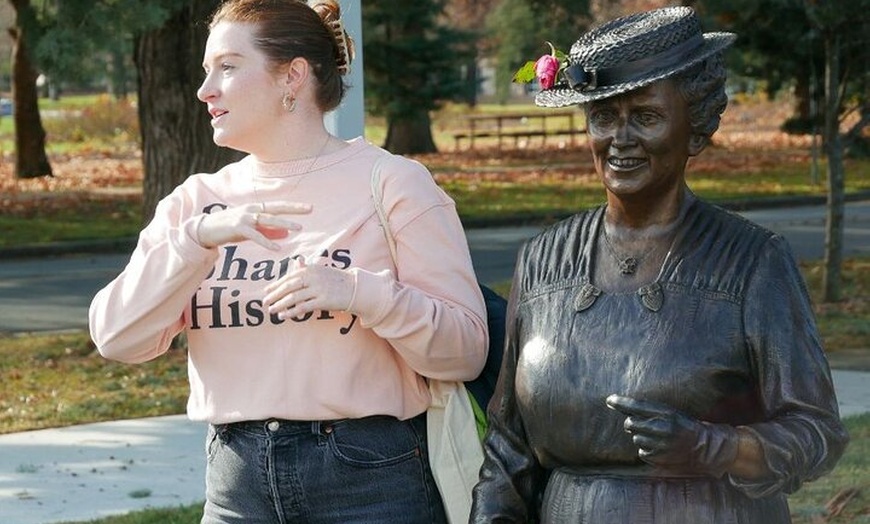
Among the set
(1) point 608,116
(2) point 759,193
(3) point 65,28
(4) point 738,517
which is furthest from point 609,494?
(2) point 759,193

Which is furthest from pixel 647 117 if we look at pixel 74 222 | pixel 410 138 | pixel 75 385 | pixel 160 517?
pixel 410 138

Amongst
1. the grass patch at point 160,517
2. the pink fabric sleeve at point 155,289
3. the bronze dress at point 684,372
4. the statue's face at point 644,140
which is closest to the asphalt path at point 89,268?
the grass patch at point 160,517

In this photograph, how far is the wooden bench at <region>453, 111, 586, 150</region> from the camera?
1513 inches

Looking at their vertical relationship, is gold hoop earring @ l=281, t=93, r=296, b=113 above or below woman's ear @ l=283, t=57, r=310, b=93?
below

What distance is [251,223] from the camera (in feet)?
10.2

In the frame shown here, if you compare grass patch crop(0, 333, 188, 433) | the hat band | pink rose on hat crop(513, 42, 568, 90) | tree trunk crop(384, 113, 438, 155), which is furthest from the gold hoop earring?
tree trunk crop(384, 113, 438, 155)

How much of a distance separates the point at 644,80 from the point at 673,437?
0.61 metres

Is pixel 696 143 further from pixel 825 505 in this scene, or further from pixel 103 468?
pixel 103 468

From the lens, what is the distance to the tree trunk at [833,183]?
12.7 m

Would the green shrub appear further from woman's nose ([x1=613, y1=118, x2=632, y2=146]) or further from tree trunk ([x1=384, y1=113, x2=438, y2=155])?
woman's nose ([x1=613, y1=118, x2=632, y2=146])

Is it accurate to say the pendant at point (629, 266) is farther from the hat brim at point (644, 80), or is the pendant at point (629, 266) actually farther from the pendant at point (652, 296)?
the hat brim at point (644, 80)

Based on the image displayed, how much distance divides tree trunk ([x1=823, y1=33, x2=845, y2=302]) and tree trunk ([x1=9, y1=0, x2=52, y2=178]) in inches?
717

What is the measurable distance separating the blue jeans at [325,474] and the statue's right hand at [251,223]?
0.44m

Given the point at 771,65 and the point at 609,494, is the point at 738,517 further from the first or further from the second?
the point at 771,65
